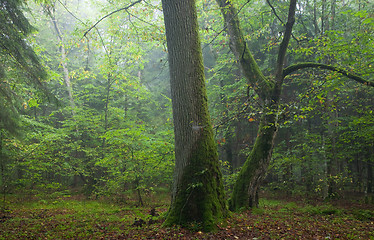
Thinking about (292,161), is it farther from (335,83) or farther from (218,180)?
(218,180)

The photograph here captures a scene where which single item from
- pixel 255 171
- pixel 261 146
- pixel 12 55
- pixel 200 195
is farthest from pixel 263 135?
pixel 12 55

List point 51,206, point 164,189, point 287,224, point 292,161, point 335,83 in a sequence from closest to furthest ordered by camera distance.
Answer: point 287,224, point 335,83, point 51,206, point 292,161, point 164,189

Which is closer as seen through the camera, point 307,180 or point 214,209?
point 214,209

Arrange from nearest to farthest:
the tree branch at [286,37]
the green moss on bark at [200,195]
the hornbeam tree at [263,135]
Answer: the green moss on bark at [200,195] < the tree branch at [286,37] < the hornbeam tree at [263,135]

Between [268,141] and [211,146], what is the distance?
7.85 ft

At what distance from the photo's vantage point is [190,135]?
415 centimetres

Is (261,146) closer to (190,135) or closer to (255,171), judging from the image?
(255,171)

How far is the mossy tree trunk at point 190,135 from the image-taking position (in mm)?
3838

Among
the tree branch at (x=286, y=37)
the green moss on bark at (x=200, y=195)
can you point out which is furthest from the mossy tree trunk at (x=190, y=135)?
the tree branch at (x=286, y=37)

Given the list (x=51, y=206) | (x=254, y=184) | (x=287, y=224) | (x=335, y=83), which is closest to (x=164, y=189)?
(x=51, y=206)

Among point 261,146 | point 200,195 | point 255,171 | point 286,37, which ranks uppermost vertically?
point 286,37

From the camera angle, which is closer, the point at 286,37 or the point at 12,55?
the point at 286,37

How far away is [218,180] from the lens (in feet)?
13.7

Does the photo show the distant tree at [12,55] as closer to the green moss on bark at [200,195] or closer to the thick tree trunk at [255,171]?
the green moss on bark at [200,195]
